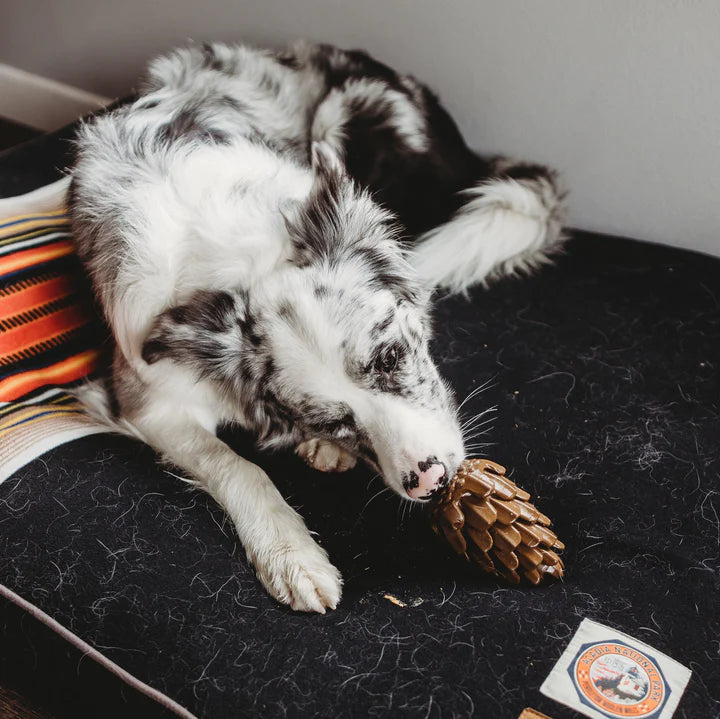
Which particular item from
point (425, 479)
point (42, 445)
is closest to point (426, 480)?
point (425, 479)

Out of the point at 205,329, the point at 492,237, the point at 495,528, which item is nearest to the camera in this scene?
the point at 495,528

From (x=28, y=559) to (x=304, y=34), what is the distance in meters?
2.03

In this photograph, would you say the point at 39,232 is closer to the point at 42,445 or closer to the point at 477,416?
the point at 42,445

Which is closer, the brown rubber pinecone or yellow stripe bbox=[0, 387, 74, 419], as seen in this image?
the brown rubber pinecone

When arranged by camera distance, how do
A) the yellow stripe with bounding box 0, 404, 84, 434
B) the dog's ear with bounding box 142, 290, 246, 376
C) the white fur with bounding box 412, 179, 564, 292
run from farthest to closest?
the white fur with bounding box 412, 179, 564, 292 → the yellow stripe with bounding box 0, 404, 84, 434 → the dog's ear with bounding box 142, 290, 246, 376

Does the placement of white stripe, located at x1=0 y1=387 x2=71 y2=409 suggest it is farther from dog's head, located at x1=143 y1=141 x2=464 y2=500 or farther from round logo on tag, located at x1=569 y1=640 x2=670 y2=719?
round logo on tag, located at x1=569 y1=640 x2=670 y2=719

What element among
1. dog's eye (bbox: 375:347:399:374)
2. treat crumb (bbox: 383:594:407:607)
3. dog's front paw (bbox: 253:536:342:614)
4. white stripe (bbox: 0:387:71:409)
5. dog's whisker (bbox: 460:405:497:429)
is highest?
dog's eye (bbox: 375:347:399:374)

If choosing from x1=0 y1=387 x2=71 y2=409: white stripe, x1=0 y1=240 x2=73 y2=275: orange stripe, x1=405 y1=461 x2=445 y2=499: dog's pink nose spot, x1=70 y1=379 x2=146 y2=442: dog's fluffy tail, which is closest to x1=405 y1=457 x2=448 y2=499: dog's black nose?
x1=405 y1=461 x2=445 y2=499: dog's pink nose spot

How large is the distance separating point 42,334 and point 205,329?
1.91 ft

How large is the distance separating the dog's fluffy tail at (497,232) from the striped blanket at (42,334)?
92 centimetres

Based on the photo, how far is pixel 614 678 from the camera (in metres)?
1.18

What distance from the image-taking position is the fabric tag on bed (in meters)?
1.14

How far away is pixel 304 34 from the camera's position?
2.60m

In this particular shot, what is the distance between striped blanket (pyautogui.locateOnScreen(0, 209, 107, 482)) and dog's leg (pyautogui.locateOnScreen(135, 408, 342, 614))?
20 centimetres
